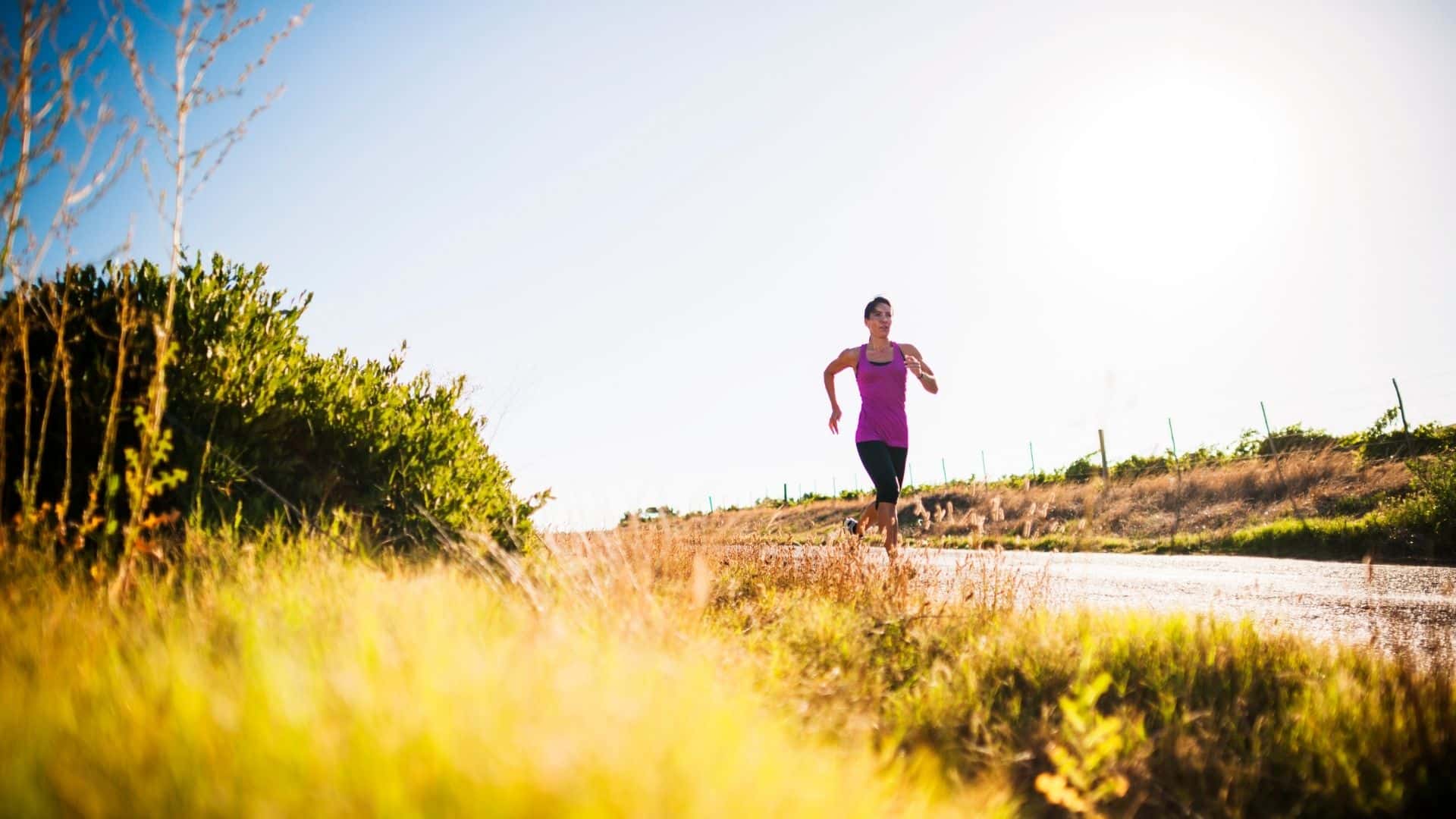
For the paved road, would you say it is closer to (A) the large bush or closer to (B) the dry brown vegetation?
(B) the dry brown vegetation

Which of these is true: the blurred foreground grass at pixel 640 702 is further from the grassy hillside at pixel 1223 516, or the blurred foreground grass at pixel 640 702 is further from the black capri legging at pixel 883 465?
the black capri legging at pixel 883 465

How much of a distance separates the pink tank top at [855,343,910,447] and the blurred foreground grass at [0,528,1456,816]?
2284mm

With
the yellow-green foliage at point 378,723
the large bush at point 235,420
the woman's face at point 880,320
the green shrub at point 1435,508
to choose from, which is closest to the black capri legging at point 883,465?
the woman's face at point 880,320

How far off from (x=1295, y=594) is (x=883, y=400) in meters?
3.20

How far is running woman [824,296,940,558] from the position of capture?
5.82 meters

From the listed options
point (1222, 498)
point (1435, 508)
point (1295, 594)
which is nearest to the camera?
point (1295, 594)

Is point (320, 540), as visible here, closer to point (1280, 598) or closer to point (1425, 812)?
point (1425, 812)

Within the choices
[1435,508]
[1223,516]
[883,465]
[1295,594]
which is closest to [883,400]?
[883,465]

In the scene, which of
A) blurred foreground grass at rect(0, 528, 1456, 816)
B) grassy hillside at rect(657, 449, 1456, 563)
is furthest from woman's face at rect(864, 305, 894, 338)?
blurred foreground grass at rect(0, 528, 1456, 816)

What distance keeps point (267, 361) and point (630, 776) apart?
3756 mm

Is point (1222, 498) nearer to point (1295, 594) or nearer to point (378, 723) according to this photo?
point (1295, 594)

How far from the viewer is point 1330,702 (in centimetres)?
234

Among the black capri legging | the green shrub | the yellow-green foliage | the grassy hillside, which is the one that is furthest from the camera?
the green shrub

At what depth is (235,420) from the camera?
3607 millimetres
